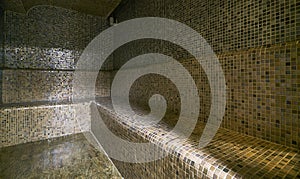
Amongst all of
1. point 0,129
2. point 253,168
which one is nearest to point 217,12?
point 253,168

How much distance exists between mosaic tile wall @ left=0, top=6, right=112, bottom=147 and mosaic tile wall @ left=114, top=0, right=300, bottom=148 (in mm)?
2394

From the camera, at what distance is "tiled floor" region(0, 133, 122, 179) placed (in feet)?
5.08

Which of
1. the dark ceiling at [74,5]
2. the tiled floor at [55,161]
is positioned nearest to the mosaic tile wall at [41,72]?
the dark ceiling at [74,5]

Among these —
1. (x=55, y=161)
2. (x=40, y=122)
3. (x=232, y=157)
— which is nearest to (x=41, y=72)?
(x=40, y=122)

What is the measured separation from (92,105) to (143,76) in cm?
119

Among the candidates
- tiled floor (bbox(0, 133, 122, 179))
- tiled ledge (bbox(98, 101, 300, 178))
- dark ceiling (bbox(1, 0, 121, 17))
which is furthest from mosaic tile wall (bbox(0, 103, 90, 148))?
tiled ledge (bbox(98, 101, 300, 178))

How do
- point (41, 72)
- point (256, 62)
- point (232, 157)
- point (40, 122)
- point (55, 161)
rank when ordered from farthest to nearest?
point (41, 72) < point (40, 122) < point (55, 161) < point (256, 62) < point (232, 157)

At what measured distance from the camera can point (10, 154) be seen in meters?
1.94

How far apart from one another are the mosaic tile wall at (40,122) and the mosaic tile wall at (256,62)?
86.8 inches

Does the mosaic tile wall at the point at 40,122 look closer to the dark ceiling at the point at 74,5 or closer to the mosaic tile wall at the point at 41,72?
the mosaic tile wall at the point at 41,72

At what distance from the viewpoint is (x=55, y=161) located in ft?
5.75

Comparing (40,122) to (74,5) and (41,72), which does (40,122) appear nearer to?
(41,72)

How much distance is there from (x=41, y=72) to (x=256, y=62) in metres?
3.45

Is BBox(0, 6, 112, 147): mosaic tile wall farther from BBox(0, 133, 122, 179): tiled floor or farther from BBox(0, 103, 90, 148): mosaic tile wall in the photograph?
BBox(0, 133, 122, 179): tiled floor
